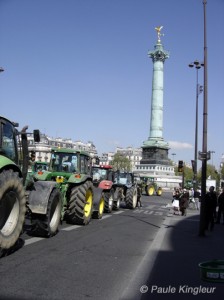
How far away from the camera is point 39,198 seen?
10.3m

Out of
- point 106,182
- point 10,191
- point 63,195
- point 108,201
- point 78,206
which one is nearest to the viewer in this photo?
point 10,191

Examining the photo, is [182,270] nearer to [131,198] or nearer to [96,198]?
[96,198]

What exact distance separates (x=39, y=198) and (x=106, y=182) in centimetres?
931

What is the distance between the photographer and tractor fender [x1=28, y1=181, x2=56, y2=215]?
33.6ft

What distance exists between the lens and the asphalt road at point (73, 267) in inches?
243

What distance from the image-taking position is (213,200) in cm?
1712

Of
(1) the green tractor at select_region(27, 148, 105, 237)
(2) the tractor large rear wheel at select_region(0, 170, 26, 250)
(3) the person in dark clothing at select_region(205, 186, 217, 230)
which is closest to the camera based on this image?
(2) the tractor large rear wheel at select_region(0, 170, 26, 250)

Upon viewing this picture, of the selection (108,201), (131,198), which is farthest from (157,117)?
(108,201)

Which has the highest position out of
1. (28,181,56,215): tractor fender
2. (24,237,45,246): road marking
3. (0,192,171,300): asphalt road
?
(28,181,56,215): tractor fender

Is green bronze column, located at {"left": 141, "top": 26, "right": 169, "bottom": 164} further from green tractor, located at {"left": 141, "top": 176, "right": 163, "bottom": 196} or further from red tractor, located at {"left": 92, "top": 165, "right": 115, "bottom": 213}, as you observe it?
red tractor, located at {"left": 92, "top": 165, "right": 115, "bottom": 213}

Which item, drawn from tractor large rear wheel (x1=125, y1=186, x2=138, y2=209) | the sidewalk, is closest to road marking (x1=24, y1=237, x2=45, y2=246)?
the sidewalk

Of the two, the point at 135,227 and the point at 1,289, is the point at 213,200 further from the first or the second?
the point at 1,289

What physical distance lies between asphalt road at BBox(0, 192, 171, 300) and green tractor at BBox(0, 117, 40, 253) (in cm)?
49

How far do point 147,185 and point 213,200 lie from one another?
3241 centimetres
